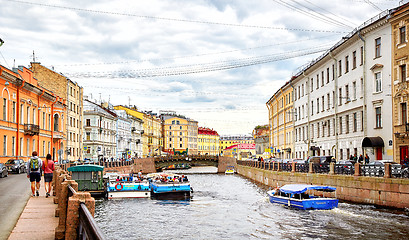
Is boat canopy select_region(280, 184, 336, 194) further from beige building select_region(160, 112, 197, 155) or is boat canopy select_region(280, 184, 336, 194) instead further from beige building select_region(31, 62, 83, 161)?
beige building select_region(160, 112, 197, 155)

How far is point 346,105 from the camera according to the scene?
139ft

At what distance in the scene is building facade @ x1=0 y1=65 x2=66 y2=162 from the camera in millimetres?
41781

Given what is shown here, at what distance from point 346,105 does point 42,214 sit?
35.1 meters

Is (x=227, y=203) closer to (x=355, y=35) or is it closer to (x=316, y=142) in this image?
(x=355, y=35)

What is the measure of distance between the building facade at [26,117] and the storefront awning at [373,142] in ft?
100

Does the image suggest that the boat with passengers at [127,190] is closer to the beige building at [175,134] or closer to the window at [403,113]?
the window at [403,113]

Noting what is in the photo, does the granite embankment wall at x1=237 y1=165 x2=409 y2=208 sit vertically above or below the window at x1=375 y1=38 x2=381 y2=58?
below

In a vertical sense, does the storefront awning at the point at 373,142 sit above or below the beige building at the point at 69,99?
below

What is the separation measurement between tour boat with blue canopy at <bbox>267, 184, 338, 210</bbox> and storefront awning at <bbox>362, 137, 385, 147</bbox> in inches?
372

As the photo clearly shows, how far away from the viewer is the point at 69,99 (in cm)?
6800

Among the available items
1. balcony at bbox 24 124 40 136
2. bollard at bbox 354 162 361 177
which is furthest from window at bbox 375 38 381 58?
balcony at bbox 24 124 40 136

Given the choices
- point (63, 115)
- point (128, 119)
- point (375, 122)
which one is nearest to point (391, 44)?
point (375, 122)

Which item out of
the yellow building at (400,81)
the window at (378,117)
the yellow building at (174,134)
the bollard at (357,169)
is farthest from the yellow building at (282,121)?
the yellow building at (174,134)

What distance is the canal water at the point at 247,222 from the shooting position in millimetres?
18859
